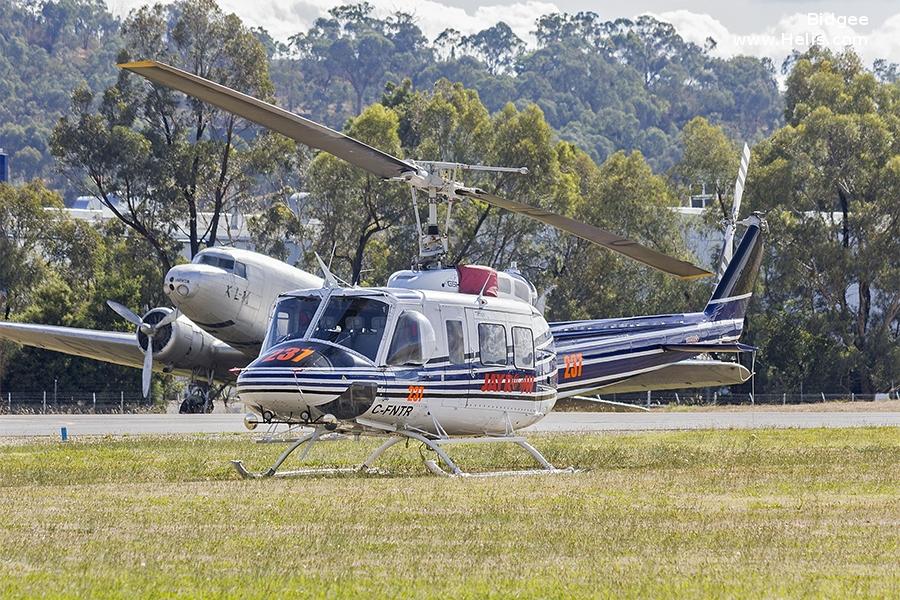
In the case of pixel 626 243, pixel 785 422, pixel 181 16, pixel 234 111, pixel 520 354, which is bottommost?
pixel 785 422

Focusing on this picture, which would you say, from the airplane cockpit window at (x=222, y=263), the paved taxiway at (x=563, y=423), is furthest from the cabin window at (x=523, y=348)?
the airplane cockpit window at (x=222, y=263)

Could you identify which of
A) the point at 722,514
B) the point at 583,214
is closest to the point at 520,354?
the point at 722,514

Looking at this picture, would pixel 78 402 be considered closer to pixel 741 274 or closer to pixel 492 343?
pixel 741 274

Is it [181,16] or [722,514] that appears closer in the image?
[722,514]

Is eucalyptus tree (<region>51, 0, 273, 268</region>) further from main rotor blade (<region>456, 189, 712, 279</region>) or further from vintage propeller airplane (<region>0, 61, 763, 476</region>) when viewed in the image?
main rotor blade (<region>456, 189, 712, 279</region>)

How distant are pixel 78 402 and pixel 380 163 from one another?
4163 cm

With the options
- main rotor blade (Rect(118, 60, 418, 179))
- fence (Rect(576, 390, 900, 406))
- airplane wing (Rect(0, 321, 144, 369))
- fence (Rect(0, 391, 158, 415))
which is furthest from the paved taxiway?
fence (Rect(576, 390, 900, 406))

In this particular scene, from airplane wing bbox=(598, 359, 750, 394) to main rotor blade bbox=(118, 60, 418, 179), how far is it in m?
12.1

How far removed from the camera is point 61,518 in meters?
13.1

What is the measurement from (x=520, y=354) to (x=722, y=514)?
24.9ft

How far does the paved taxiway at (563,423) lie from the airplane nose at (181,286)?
3191 mm

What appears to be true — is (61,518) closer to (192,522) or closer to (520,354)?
(192,522)

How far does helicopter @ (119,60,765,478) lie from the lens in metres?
17.8

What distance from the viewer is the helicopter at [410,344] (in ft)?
58.5
